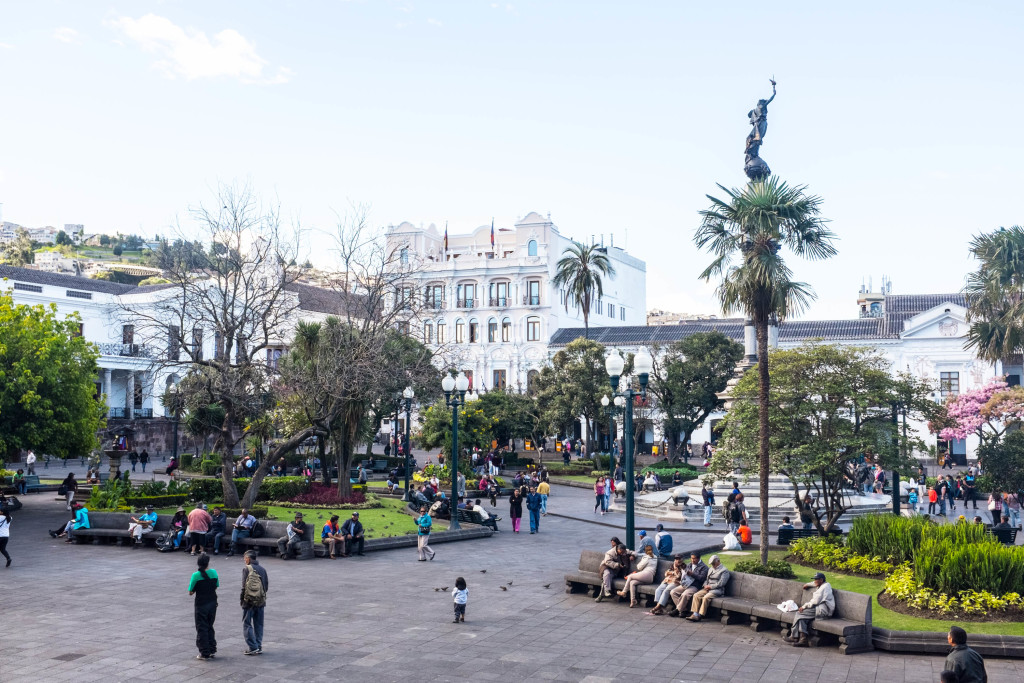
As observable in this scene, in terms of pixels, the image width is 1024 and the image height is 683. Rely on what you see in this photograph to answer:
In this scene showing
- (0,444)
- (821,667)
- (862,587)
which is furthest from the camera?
(0,444)

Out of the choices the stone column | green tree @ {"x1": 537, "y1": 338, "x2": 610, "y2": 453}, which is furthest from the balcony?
green tree @ {"x1": 537, "y1": 338, "x2": 610, "y2": 453}

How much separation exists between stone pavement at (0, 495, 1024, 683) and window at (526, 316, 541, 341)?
49.3 meters

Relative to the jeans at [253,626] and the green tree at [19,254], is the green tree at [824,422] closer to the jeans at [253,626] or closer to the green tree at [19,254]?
the jeans at [253,626]

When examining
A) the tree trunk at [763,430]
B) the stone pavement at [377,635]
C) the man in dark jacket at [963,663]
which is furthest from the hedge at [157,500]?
the man in dark jacket at [963,663]

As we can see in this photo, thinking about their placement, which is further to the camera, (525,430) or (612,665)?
(525,430)

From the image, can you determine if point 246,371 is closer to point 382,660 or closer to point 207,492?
point 207,492

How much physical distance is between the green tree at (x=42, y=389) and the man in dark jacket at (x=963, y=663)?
86.8 ft

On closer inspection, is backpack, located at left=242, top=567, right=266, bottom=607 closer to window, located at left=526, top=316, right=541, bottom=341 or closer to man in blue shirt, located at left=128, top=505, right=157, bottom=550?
man in blue shirt, located at left=128, top=505, right=157, bottom=550

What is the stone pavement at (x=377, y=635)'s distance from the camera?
1179 centimetres

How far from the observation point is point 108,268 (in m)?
108

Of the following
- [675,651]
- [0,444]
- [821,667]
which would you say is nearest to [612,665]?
[675,651]

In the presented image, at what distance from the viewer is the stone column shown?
6131cm

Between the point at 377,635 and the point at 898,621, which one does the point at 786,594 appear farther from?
the point at 377,635

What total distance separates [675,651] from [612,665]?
1.32 metres
